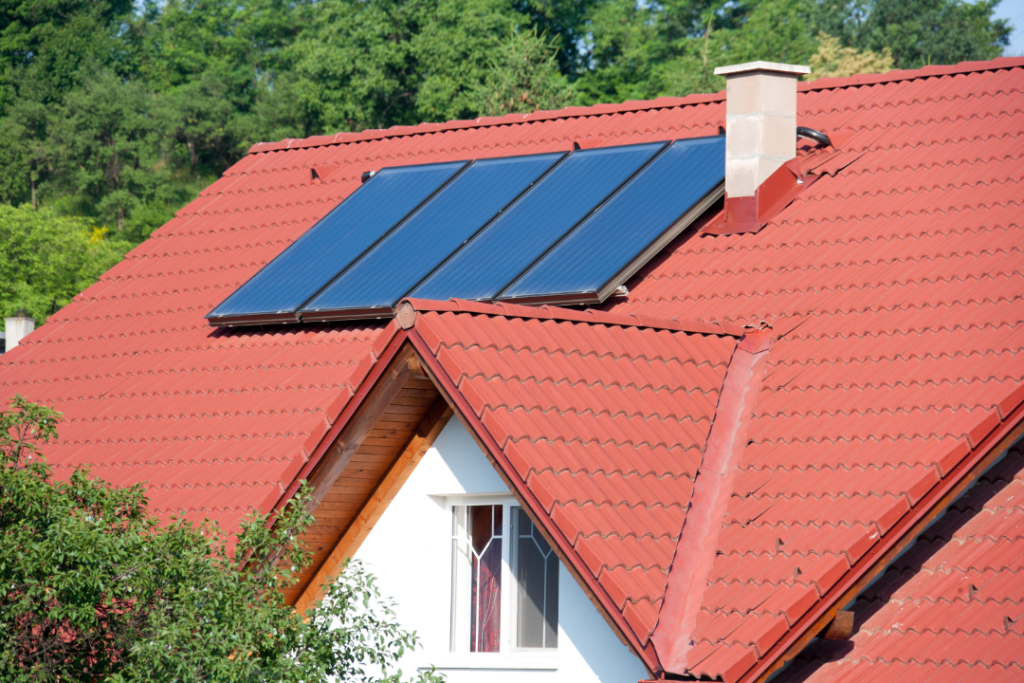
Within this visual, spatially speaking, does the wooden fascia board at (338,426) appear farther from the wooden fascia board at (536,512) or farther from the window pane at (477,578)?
the window pane at (477,578)

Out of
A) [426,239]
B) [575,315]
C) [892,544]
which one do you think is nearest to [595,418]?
[575,315]

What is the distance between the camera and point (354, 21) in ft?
228

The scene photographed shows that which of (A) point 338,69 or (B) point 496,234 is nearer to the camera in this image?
Result: (B) point 496,234

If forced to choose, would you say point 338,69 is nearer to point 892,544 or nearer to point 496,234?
point 496,234

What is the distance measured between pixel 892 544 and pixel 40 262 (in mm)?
45474

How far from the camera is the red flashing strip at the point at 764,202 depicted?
14031mm

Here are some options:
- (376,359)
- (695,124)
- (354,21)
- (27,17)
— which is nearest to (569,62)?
(354,21)

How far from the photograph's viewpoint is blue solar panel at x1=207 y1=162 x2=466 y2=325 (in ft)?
49.4

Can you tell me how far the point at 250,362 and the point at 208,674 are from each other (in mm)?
7091

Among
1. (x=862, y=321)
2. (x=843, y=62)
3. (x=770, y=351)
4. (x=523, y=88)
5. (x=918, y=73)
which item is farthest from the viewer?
(x=843, y=62)

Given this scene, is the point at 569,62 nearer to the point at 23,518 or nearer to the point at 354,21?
the point at 354,21

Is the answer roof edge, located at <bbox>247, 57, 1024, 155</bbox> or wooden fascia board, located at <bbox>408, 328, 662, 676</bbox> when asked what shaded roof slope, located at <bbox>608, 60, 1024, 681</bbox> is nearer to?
roof edge, located at <bbox>247, 57, 1024, 155</bbox>

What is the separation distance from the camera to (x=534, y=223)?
1476 cm

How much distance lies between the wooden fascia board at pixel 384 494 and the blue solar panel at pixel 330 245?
153 inches
